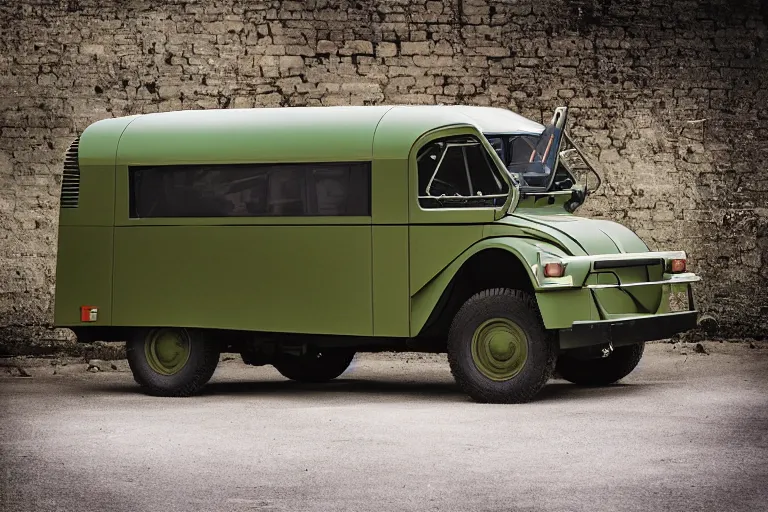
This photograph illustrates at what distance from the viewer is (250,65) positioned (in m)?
15.2

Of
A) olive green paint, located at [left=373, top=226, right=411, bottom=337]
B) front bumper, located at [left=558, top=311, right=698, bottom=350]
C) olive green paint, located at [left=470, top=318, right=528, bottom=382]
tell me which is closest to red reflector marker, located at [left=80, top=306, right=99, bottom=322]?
olive green paint, located at [left=373, top=226, right=411, bottom=337]

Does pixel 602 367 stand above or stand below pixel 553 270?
below

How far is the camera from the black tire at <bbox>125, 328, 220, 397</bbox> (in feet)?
36.8

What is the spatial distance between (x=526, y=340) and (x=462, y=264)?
738 mm

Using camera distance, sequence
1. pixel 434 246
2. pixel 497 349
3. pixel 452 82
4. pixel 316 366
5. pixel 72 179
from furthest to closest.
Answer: pixel 452 82 < pixel 316 366 < pixel 72 179 < pixel 434 246 < pixel 497 349

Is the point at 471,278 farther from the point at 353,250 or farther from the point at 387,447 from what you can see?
the point at 387,447

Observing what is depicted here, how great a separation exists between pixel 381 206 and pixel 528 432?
8.08ft

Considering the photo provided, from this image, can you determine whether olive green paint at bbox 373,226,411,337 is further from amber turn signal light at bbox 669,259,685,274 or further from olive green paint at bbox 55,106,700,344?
amber turn signal light at bbox 669,259,685,274

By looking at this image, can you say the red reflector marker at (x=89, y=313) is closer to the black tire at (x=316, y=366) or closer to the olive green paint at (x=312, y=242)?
the olive green paint at (x=312, y=242)

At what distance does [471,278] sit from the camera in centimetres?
1069

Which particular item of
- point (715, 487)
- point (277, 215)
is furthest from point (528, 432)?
point (277, 215)

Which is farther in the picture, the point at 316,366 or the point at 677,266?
the point at 316,366

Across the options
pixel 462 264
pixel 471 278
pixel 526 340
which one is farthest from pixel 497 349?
pixel 471 278

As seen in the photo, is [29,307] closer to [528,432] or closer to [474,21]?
[474,21]
